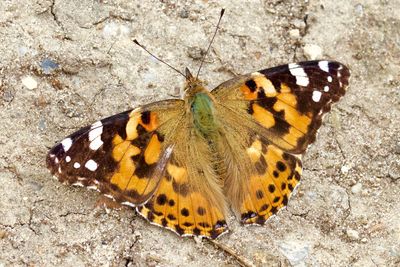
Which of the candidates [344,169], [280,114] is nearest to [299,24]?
[280,114]

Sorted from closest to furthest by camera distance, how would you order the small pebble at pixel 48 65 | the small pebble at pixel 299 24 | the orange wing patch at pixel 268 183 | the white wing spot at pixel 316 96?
the orange wing patch at pixel 268 183
the white wing spot at pixel 316 96
the small pebble at pixel 48 65
the small pebble at pixel 299 24

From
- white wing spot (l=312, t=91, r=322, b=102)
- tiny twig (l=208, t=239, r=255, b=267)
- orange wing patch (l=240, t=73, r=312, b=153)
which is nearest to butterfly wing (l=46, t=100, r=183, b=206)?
tiny twig (l=208, t=239, r=255, b=267)

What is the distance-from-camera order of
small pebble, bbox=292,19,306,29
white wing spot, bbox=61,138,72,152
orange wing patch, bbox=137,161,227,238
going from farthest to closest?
small pebble, bbox=292,19,306,29 < orange wing patch, bbox=137,161,227,238 < white wing spot, bbox=61,138,72,152

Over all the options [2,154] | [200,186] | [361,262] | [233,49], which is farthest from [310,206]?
[2,154]

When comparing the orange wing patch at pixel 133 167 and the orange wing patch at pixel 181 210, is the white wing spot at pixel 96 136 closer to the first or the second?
the orange wing patch at pixel 133 167

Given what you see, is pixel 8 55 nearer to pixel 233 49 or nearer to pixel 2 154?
pixel 2 154

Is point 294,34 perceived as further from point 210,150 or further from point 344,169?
point 210,150

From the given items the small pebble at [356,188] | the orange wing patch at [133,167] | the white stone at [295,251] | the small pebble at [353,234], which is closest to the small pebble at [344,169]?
the small pebble at [356,188]

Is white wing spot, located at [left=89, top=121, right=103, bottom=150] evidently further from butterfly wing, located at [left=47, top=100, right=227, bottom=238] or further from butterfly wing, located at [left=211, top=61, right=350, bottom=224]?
butterfly wing, located at [left=211, top=61, right=350, bottom=224]
